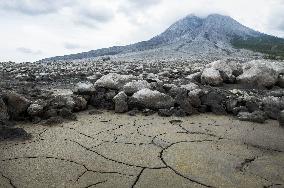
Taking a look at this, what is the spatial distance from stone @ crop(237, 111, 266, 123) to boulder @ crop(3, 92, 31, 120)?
10.4 ft

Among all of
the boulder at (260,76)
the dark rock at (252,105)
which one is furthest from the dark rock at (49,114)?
the boulder at (260,76)

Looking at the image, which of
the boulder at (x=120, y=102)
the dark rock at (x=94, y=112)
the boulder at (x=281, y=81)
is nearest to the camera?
the dark rock at (x=94, y=112)

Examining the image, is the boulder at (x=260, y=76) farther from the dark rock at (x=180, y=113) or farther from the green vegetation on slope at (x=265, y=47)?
the green vegetation on slope at (x=265, y=47)

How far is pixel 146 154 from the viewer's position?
14.9ft

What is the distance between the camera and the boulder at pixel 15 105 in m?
5.81

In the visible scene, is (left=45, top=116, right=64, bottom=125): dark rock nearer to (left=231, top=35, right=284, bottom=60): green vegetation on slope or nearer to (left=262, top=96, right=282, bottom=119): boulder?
(left=262, top=96, right=282, bottom=119): boulder

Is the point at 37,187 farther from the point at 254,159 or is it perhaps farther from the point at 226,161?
the point at 254,159

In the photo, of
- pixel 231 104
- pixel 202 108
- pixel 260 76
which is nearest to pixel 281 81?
pixel 260 76

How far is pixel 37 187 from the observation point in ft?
12.0

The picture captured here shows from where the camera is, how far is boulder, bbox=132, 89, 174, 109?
21.6 ft

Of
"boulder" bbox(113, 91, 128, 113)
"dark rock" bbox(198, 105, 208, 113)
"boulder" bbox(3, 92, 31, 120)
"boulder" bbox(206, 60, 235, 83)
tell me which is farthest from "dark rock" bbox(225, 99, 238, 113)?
"boulder" bbox(3, 92, 31, 120)

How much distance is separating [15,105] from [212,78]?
4.26 meters

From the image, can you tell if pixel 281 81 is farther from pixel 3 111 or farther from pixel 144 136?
pixel 3 111

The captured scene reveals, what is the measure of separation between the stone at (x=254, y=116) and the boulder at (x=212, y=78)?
2272 millimetres
